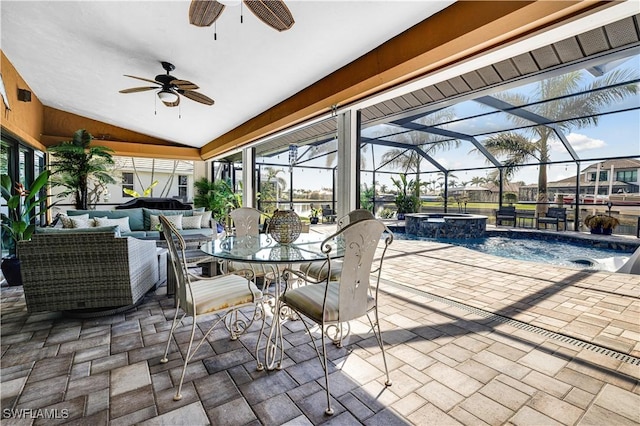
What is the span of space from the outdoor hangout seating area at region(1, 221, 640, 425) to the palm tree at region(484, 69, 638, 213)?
12.1ft

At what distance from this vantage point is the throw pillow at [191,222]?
5797 millimetres

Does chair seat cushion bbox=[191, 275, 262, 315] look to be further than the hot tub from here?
No

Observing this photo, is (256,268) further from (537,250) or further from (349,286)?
(537,250)

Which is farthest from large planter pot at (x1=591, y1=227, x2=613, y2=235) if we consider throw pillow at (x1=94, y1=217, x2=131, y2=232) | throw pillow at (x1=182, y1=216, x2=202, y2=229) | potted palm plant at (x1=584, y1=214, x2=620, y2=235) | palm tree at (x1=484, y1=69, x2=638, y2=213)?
throw pillow at (x1=94, y1=217, x2=131, y2=232)

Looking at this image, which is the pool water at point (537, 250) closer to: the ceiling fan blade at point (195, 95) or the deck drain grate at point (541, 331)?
the deck drain grate at point (541, 331)

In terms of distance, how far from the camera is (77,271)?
2615 mm

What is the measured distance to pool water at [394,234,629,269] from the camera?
6.24 metres

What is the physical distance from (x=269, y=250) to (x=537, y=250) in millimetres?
7319

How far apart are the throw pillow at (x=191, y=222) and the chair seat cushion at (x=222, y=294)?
154 inches

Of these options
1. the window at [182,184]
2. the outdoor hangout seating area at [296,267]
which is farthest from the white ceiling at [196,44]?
the window at [182,184]

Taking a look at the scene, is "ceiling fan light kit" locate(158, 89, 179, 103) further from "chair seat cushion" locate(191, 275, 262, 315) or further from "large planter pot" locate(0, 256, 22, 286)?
"chair seat cushion" locate(191, 275, 262, 315)

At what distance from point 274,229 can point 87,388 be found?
150cm

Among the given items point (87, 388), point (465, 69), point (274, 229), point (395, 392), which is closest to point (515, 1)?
point (465, 69)

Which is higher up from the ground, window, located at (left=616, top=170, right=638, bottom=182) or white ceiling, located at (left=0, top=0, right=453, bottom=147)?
white ceiling, located at (left=0, top=0, right=453, bottom=147)
